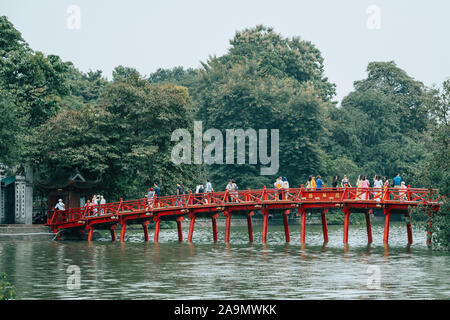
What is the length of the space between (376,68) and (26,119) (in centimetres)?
5352

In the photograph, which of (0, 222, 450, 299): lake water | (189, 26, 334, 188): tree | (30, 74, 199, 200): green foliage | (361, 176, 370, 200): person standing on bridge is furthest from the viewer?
(189, 26, 334, 188): tree

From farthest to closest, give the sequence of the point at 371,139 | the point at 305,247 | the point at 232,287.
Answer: the point at 371,139 < the point at 305,247 < the point at 232,287

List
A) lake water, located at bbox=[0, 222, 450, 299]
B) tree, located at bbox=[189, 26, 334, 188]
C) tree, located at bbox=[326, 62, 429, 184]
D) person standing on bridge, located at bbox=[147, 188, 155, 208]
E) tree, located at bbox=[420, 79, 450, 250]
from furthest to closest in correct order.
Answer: tree, located at bbox=[326, 62, 429, 184] → tree, located at bbox=[189, 26, 334, 188] → person standing on bridge, located at bbox=[147, 188, 155, 208] → tree, located at bbox=[420, 79, 450, 250] → lake water, located at bbox=[0, 222, 450, 299]

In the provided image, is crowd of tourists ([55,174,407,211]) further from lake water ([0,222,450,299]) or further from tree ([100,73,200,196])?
lake water ([0,222,450,299])

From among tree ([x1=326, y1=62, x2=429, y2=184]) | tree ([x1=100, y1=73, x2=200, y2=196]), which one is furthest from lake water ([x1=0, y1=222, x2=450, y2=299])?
tree ([x1=326, y1=62, x2=429, y2=184])

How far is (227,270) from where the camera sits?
107ft

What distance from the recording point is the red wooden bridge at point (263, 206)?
4294 centimetres

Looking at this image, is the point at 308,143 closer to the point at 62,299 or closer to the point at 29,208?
the point at 29,208

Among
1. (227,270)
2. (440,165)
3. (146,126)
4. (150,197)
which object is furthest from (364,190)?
(146,126)

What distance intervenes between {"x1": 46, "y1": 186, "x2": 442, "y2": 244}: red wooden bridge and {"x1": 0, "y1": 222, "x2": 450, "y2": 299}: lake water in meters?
1.98

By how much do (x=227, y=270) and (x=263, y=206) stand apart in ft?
46.9

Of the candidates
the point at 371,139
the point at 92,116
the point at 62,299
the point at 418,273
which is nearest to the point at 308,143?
the point at 371,139

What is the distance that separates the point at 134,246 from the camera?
46312 mm

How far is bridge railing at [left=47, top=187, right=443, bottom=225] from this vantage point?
42375mm
